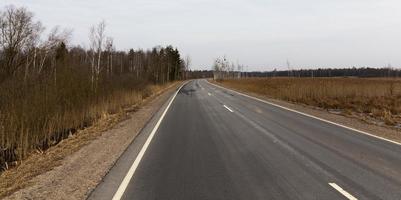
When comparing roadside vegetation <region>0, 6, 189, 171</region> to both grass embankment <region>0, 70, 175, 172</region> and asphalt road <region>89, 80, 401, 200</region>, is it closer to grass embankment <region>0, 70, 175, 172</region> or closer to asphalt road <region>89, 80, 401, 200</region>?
grass embankment <region>0, 70, 175, 172</region>

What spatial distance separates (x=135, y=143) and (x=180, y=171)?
12.8 ft

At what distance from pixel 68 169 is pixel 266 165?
383cm

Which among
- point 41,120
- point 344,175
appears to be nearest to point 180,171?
point 344,175

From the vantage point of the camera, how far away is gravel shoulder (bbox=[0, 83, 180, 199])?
677 centimetres

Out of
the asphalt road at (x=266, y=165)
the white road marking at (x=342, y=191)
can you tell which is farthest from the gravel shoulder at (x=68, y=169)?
the white road marking at (x=342, y=191)

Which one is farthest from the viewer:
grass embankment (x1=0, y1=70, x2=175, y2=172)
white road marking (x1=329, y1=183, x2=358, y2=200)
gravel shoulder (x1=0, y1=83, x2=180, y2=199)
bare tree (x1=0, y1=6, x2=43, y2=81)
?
bare tree (x1=0, y1=6, x2=43, y2=81)

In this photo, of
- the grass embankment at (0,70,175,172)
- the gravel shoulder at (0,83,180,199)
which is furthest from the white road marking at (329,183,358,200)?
the grass embankment at (0,70,175,172)

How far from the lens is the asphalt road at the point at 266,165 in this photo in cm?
659

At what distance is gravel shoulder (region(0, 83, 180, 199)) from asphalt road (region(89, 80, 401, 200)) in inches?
29.8

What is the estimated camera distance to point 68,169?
8461 millimetres

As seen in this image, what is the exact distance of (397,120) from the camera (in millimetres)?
18297

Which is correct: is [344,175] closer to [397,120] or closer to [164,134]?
[164,134]

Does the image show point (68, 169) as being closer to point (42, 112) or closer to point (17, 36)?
point (42, 112)

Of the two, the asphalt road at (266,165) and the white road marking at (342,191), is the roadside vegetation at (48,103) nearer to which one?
the asphalt road at (266,165)
